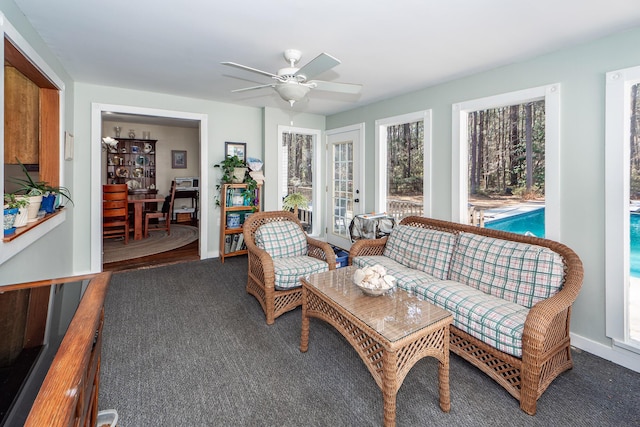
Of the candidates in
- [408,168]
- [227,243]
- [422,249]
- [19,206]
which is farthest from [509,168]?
[19,206]

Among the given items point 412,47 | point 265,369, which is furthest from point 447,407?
point 412,47

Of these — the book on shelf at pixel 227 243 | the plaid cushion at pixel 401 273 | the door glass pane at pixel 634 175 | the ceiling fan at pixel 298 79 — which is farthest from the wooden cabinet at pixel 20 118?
the door glass pane at pixel 634 175

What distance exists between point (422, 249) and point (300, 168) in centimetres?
359

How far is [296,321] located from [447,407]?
1387mm

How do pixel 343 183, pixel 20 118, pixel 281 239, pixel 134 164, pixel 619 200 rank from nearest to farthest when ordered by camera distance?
pixel 619 200, pixel 20 118, pixel 281 239, pixel 343 183, pixel 134 164

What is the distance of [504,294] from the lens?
228 cm

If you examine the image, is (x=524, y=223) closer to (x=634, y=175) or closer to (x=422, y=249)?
(x=634, y=175)

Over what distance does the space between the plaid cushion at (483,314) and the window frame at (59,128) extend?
275cm

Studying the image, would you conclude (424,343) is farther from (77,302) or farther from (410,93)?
(410,93)

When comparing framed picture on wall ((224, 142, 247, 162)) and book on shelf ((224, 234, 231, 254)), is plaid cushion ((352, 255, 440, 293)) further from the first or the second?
framed picture on wall ((224, 142, 247, 162))

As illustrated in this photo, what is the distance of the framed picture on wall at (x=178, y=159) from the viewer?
26.4 ft

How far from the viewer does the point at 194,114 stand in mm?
4453

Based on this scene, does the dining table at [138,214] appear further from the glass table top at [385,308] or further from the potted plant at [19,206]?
the glass table top at [385,308]

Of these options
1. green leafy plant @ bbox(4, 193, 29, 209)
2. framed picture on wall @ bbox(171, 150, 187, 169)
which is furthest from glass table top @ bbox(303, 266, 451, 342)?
framed picture on wall @ bbox(171, 150, 187, 169)
